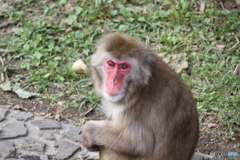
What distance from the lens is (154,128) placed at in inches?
190

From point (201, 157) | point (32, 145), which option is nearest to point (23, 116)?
point (32, 145)

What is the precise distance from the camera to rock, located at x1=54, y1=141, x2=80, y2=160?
563 centimetres

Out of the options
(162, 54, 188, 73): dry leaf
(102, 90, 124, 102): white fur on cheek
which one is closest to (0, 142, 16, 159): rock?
(102, 90, 124, 102): white fur on cheek

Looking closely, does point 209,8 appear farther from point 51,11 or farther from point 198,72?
point 51,11

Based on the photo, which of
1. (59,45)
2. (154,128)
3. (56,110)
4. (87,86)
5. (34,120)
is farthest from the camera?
(59,45)

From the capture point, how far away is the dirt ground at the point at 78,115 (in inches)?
248

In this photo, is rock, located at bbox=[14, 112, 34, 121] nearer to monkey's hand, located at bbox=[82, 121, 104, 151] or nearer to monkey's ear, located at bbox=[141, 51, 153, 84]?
monkey's hand, located at bbox=[82, 121, 104, 151]

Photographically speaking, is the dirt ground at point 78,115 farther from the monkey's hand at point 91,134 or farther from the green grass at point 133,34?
the monkey's hand at point 91,134

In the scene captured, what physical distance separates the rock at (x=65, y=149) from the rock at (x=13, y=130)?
525mm

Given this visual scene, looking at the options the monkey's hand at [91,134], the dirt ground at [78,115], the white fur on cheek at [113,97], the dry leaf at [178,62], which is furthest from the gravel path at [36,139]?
the dry leaf at [178,62]

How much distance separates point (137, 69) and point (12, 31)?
4.31 meters

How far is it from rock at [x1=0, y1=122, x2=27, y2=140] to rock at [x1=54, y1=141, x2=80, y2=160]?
53 cm

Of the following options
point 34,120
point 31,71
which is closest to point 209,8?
point 31,71

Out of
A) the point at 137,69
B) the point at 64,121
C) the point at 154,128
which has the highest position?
the point at 137,69
